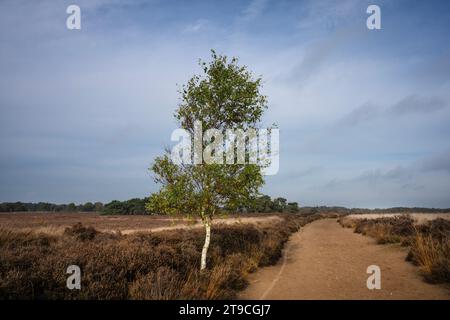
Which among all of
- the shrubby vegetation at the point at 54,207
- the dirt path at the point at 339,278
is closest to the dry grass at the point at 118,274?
the dirt path at the point at 339,278

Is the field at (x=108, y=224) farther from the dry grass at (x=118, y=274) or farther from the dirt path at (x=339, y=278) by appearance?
the dirt path at (x=339, y=278)

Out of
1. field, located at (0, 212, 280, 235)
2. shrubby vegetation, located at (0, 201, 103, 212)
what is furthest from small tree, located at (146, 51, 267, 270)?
shrubby vegetation, located at (0, 201, 103, 212)

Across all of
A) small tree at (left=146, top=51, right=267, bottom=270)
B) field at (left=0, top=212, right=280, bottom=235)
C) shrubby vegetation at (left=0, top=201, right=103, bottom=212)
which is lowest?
shrubby vegetation at (left=0, top=201, right=103, bottom=212)

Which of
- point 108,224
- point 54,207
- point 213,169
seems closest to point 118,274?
point 213,169

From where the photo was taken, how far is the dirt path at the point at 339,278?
1041 centimetres

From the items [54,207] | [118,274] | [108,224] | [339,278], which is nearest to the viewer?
[118,274]

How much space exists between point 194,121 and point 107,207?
380 ft

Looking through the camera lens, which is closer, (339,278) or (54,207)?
(339,278)

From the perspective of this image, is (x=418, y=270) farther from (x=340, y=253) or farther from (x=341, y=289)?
(x=340, y=253)

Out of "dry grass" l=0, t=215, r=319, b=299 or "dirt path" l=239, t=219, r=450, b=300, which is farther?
"dirt path" l=239, t=219, r=450, b=300

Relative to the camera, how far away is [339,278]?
12.8 meters

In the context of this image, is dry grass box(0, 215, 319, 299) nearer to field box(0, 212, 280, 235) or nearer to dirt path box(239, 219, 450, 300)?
dirt path box(239, 219, 450, 300)

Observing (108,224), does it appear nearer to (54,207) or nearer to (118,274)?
(118,274)

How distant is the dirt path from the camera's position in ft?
34.2
